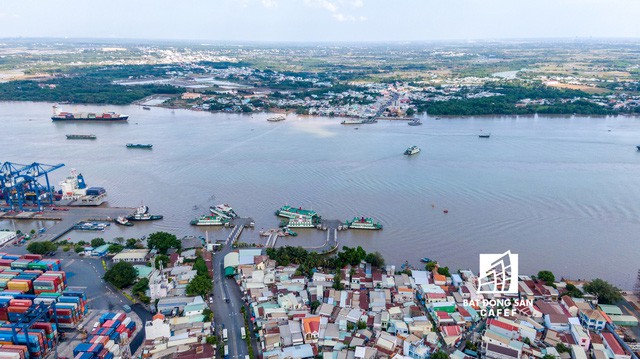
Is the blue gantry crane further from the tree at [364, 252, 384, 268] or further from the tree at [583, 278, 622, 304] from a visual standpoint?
the tree at [583, 278, 622, 304]

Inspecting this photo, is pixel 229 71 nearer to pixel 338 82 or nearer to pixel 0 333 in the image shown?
pixel 338 82

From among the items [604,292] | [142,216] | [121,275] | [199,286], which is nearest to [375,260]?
[199,286]

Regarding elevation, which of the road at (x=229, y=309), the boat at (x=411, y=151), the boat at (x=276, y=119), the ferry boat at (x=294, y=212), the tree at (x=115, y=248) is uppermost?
the boat at (x=276, y=119)

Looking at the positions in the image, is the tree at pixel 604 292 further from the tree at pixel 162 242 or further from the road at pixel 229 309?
the tree at pixel 162 242

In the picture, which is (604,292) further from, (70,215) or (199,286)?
(70,215)

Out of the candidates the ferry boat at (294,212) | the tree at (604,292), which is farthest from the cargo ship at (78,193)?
the tree at (604,292)

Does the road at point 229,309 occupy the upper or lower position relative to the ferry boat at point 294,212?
lower
